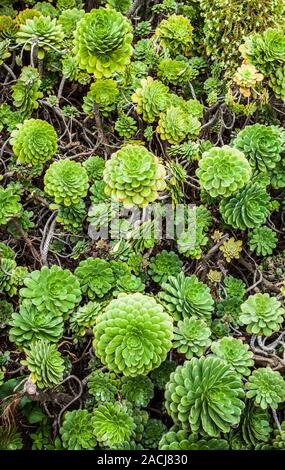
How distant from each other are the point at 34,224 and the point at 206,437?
0.71 meters

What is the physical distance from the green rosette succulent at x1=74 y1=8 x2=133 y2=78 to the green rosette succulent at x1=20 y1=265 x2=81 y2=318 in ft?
1.74

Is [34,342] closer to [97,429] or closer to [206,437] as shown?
[97,429]

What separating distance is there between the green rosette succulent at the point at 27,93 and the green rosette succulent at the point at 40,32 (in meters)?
0.09

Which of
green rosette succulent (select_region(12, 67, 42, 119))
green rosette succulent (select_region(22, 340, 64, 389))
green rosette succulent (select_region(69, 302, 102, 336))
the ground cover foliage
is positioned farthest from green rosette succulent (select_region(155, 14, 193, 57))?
green rosette succulent (select_region(22, 340, 64, 389))

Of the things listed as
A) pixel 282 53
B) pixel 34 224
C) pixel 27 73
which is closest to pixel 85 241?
pixel 34 224

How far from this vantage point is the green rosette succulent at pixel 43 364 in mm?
969

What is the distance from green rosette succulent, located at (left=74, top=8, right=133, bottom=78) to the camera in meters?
1.16

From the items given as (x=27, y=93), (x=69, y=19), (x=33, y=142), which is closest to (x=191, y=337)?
(x=33, y=142)

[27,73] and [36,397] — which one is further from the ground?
[27,73]

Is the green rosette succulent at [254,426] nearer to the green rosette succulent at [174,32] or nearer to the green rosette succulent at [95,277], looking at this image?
the green rosette succulent at [95,277]

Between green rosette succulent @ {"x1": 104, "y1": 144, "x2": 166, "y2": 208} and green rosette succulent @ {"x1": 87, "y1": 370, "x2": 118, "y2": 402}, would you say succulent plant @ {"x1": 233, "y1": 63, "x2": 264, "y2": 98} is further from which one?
green rosette succulent @ {"x1": 87, "y1": 370, "x2": 118, "y2": 402}

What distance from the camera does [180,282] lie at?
111cm

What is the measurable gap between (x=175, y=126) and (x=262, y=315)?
562 mm

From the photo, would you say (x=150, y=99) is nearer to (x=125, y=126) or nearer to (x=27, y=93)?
(x=125, y=126)
